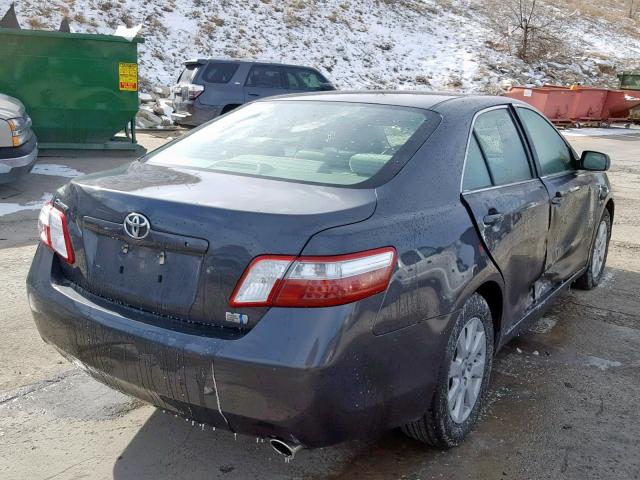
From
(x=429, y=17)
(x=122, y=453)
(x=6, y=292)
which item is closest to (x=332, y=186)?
(x=122, y=453)

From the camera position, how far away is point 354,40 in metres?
30.9

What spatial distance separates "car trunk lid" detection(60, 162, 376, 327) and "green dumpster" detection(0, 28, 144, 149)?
7.90 m

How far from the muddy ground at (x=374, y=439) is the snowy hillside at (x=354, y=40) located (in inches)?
739

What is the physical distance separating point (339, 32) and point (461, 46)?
22.6ft

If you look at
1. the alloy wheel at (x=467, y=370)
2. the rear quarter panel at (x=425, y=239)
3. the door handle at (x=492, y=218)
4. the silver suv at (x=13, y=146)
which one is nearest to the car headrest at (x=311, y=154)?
the rear quarter panel at (x=425, y=239)

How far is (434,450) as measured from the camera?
2959 millimetres

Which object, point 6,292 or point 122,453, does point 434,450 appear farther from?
point 6,292

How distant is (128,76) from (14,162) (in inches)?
134

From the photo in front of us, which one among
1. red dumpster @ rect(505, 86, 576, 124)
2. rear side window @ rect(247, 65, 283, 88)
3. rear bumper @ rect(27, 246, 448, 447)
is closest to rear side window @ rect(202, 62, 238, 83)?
rear side window @ rect(247, 65, 283, 88)

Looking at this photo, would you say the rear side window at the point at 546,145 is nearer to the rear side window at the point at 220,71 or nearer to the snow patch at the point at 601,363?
the snow patch at the point at 601,363

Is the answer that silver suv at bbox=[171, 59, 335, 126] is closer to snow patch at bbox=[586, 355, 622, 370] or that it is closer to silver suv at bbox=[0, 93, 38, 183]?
silver suv at bbox=[0, 93, 38, 183]

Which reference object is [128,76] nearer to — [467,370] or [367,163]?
[367,163]

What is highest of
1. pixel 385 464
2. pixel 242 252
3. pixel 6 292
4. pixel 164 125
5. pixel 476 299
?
pixel 242 252

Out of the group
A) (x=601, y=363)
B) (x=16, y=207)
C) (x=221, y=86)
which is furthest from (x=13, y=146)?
(x=221, y=86)
